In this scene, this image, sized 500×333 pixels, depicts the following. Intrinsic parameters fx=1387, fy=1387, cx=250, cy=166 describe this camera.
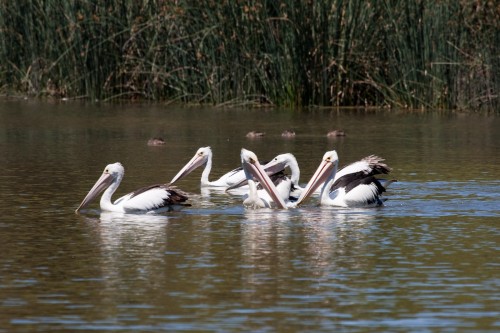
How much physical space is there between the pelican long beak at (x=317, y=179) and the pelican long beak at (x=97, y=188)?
1522mm

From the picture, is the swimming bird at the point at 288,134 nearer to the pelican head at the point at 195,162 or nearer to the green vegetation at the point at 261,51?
the green vegetation at the point at 261,51

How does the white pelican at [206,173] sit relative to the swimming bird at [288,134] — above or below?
below

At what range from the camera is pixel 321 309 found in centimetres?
675

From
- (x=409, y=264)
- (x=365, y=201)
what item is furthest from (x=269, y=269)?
(x=365, y=201)

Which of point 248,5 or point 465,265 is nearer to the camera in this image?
point 465,265

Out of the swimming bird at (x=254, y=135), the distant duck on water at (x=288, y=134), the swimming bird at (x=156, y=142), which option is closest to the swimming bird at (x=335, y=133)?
the distant duck on water at (x=288, y=134)

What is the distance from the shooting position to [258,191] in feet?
37.2

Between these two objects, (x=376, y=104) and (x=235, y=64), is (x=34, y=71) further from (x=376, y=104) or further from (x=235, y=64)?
(x=376, y=104)

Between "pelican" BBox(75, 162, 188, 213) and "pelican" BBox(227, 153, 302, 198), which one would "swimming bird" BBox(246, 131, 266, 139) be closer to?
"pelican" BBox(227, 153, 302, 198)

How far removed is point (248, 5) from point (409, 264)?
1304 cm

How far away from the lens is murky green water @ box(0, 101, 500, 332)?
21.7ft

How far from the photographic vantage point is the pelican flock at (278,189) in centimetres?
1042

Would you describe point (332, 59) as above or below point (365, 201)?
above

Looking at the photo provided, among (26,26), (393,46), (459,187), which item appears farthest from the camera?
(26,26)
